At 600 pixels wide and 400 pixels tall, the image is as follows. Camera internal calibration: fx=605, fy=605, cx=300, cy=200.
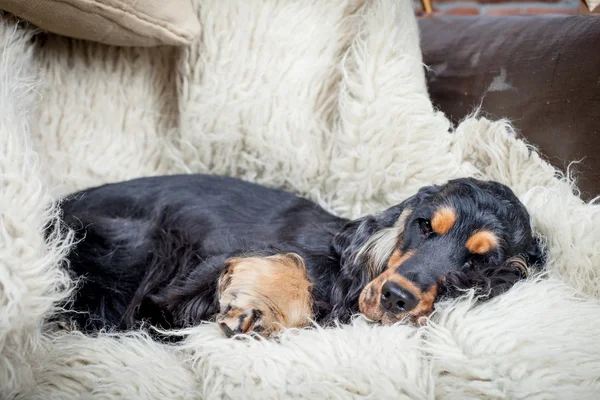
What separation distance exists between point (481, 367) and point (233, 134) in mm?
1230

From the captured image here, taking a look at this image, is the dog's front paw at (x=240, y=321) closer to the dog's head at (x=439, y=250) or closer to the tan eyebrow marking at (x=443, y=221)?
the dog's head at (x=439, y=250)

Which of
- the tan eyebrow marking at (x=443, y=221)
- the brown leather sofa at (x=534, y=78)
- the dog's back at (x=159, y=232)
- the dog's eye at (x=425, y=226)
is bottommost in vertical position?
the dog's back at (x=159, y=232)

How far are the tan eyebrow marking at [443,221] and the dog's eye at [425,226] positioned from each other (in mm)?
18

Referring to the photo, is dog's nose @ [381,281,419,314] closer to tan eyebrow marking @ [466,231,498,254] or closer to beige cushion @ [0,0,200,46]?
tan eyebrow marking @ [466,231,498,254]

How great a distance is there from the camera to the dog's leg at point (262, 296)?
137 cm

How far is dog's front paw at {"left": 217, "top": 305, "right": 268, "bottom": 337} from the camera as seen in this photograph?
1357mm

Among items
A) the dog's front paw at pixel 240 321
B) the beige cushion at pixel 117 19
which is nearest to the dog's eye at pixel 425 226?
the dog's front paw at pixel 240 321

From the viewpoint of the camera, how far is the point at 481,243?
1.49m

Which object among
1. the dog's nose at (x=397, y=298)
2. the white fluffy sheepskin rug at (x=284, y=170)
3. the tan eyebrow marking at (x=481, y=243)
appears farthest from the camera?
the tan eyebrow marking at (x=481, y=243)

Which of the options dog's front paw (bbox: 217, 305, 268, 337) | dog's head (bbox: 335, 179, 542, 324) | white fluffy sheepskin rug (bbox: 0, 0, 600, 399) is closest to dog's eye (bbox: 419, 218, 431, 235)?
dog's head (bbox: 335, 179, 542, 324)

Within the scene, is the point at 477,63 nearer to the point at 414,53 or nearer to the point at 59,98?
the point at 414,53

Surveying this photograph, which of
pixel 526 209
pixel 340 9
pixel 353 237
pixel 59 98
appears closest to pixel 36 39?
pixel 59 98

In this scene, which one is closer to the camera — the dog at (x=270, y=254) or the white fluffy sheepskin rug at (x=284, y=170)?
the white fluffy sheepskin rug at (x=284, y=170)

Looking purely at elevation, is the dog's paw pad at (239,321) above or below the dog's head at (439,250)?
below
